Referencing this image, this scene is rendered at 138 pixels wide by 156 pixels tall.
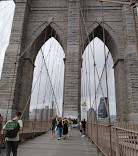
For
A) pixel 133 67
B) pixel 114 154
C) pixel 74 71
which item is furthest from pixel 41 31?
pixel 114 154

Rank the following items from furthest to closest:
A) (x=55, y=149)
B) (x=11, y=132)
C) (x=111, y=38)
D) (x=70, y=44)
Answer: (x=111, y=38)
(x=70, y=44)
(x=55, y=149)
(x=11, y=132)

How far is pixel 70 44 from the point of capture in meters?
15.5

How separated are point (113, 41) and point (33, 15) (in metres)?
10.4

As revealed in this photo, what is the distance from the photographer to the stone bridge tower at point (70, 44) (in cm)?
1413

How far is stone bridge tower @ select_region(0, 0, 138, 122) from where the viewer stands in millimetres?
14133

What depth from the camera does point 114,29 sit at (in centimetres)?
1739

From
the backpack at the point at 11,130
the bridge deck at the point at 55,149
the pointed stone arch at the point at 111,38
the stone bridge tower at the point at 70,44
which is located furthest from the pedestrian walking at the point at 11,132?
the pointed stone arch at the point at 111,38

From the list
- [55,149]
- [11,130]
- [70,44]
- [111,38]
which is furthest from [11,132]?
[111,38]

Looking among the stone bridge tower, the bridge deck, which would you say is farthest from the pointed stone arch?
the bridge deck

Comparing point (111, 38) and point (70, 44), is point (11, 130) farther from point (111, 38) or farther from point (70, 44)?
point (111, 38)

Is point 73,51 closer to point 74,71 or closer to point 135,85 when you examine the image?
point 74,71

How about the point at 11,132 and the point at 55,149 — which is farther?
the point at 55,149

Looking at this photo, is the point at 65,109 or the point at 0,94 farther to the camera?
the point at 0,94

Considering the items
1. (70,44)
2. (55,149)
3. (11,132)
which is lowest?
(55,149)
